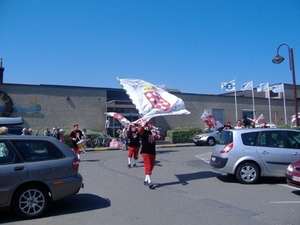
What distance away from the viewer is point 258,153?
30.9 ft

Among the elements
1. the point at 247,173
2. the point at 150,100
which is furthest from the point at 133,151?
the point at 247,173

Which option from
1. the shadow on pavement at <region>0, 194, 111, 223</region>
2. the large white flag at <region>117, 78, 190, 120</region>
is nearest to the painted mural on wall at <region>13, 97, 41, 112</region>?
the large white flag at <region>117, 78, 190, 120</region>

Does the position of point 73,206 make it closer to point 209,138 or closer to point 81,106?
point 209,138

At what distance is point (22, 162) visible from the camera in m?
6.19

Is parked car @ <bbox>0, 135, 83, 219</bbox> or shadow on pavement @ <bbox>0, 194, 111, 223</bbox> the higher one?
parked car @ <bbox>0, 135, 83, 219</bbox>

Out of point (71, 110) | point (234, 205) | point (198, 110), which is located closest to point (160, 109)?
point (234, 205)

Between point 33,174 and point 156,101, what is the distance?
9.95m

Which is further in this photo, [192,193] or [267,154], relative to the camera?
[267,154]

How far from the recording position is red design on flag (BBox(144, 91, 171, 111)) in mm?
15367

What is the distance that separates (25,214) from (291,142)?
729 cm

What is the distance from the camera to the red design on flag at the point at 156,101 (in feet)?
50.4

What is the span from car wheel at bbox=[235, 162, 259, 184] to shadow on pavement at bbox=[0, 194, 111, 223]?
157 inches

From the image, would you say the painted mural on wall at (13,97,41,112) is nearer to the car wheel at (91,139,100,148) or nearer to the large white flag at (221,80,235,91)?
the car wheel at (91,139,100,148)

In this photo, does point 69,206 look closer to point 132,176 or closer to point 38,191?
point 38,191
